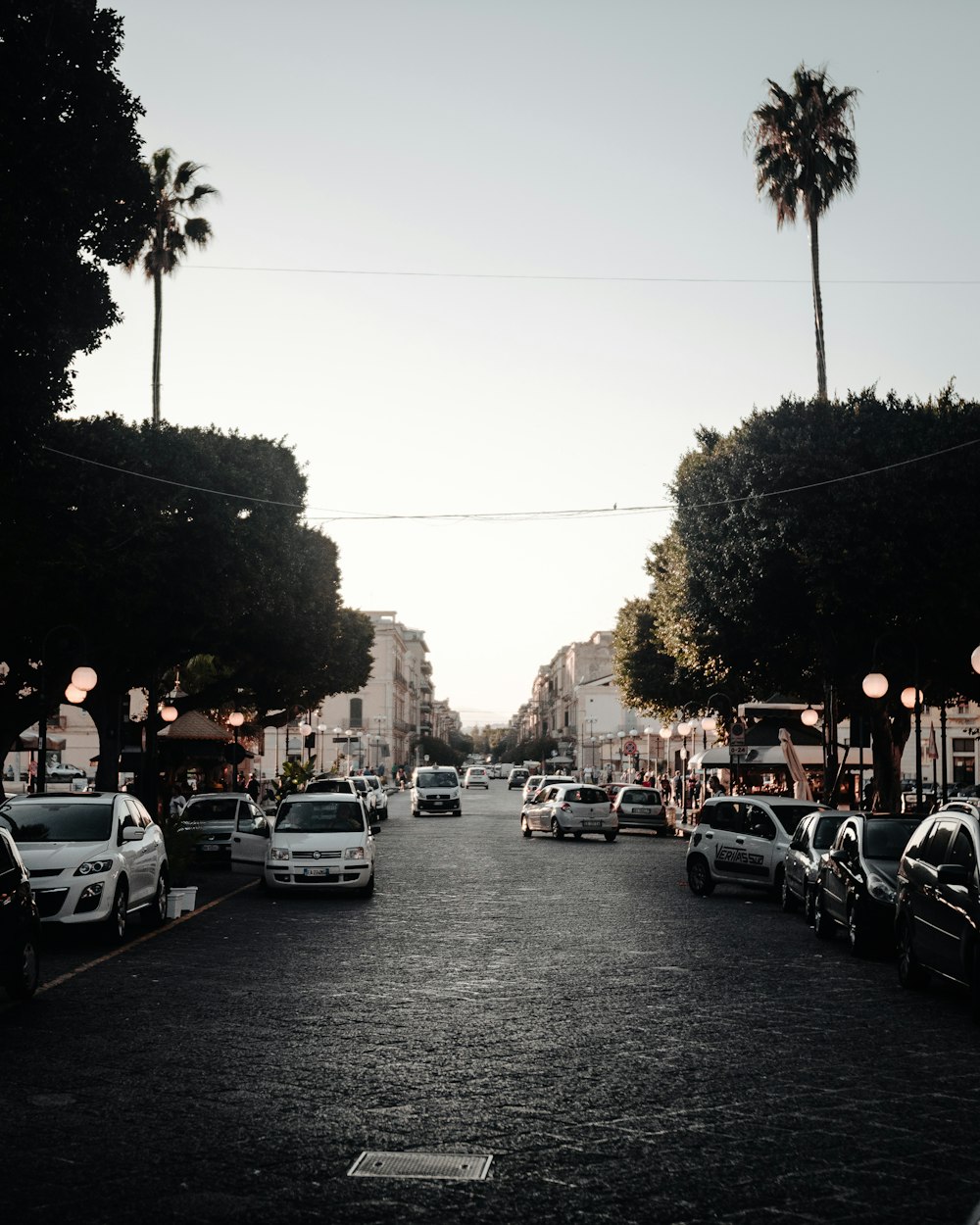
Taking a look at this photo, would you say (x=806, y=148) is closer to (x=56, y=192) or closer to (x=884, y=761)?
(x=884, y=761)

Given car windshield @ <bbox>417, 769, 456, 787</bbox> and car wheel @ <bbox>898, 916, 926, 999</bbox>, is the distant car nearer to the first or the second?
car windshield @ <bbox>417, 769, 456, 787</bbox>

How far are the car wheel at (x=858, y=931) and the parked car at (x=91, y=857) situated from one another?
7.79 m

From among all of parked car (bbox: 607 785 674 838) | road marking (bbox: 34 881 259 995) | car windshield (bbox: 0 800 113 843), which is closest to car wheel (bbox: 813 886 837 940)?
road marking (bbox: 34 881 259 995)

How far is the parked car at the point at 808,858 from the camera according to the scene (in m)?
17.9

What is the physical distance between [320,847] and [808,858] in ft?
23.5

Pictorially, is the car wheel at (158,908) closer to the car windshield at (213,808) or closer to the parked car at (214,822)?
the parked car at (214,822)

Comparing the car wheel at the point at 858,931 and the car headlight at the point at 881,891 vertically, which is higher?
the car headlight at the point at 881,891

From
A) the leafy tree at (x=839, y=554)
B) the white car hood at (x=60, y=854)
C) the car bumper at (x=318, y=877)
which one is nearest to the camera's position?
the white car hood at (x=60, y=854)

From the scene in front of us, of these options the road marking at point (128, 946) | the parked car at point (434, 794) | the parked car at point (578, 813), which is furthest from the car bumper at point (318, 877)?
the parked car at point (434, 794)

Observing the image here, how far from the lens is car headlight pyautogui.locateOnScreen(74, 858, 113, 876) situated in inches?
574

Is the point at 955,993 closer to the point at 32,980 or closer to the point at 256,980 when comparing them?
the point at 256,980

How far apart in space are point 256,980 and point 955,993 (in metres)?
6.03

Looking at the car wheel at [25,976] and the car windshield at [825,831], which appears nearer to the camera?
the car wheel at [25,976]

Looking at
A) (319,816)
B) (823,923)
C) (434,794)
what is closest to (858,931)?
(823,923)
